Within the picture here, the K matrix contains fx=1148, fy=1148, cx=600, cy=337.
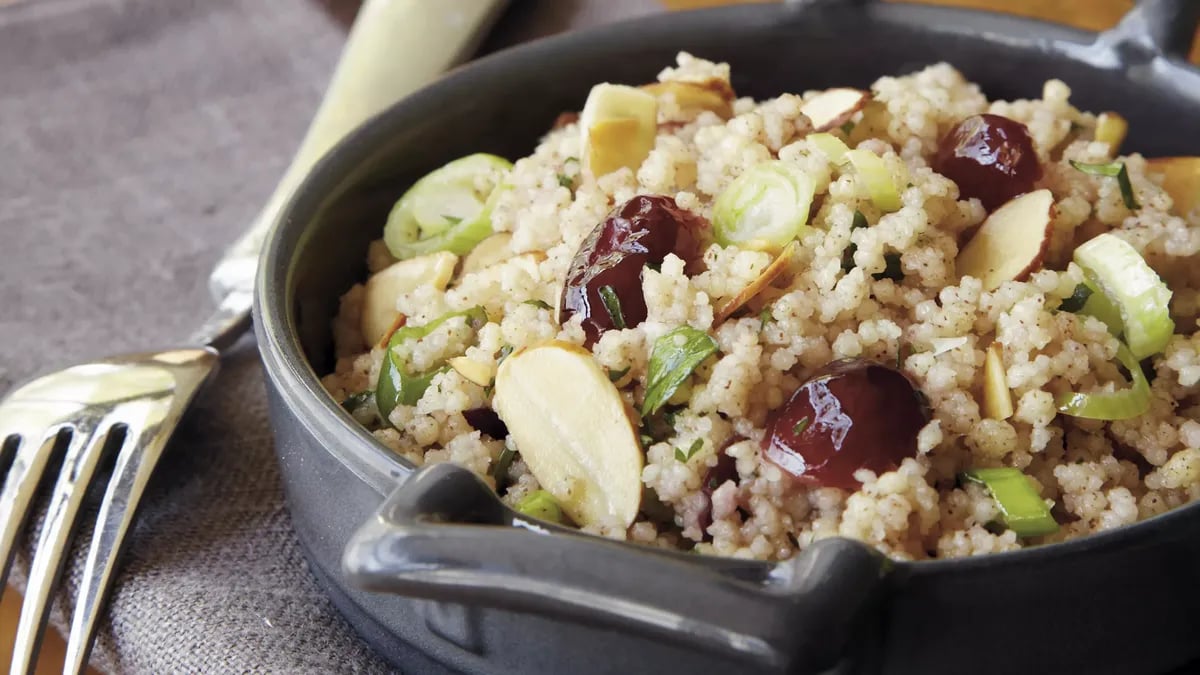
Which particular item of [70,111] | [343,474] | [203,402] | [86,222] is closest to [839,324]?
[343,474]

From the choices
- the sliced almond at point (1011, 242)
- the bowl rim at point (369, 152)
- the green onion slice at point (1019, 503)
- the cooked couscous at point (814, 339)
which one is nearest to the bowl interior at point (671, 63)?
the bowl rim at point (369, 152)

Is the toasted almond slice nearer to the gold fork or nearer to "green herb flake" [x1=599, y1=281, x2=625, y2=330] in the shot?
"green herb flake" [x1=599, y1=281, x2=625, y2=330]

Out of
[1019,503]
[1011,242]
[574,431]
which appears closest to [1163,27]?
[1011,242]

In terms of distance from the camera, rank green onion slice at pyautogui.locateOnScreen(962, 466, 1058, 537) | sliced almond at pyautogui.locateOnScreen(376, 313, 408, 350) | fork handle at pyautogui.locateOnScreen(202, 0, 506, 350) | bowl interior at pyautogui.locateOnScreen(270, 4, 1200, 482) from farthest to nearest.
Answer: fork handle at pyautogui.locateOnScreen(202, 0, 506, 350)
bowl interior at pyautogui.locateOnScreen(270, 4, 1200, 482)
sliced almond at pyautogui.locateOnScreen(376, 313, 408, 350)
green onion slice at pyautogui.locateOnScreen(962, 466, 1058, 537)

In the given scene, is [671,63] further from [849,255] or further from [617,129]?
Result: [849,255]

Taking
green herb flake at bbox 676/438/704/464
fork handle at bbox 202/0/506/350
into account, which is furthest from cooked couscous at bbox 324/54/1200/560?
fork handle at bbox 202/0/506/350

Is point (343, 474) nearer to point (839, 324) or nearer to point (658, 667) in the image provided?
point (658, 667)

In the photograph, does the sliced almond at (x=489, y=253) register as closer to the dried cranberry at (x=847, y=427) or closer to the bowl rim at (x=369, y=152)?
the bowl rim at (x=369, y=152)
